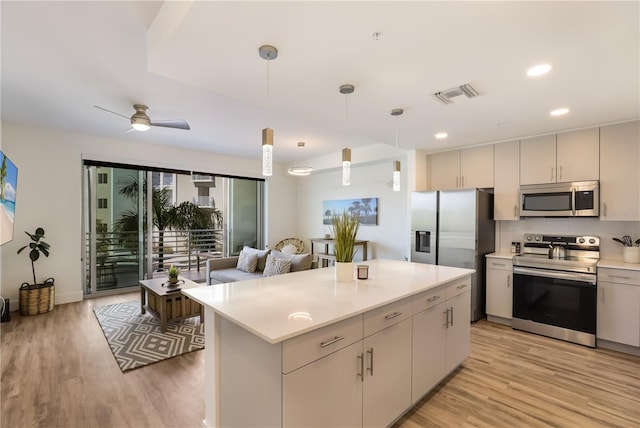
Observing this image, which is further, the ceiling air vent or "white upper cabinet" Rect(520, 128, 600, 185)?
"white upper cabinet" Rect(520, 128, 600, 185)

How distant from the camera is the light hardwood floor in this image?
207 centimetres

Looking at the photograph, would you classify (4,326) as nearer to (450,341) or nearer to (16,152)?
(16,152)

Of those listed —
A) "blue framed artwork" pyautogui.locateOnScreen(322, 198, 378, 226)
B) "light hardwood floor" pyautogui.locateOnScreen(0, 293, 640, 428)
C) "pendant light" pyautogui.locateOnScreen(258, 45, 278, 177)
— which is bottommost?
"light hardwood floor" pyautogui.locateOnScreen(0, 293, 640, 428)

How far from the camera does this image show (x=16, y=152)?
4.19 m

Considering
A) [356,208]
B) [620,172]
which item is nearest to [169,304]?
[356,208]

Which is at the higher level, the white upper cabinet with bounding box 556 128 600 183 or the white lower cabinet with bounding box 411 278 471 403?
the white upper cabinet with bounding box 556 128 600 183

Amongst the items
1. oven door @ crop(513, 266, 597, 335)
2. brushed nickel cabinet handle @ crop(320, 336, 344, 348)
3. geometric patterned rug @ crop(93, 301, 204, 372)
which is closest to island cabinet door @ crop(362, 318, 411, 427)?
brushed nickel cabinet handle @ crop(320, 336, 344, 348)

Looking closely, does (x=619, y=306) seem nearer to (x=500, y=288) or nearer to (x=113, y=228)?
(x=500, y=288)

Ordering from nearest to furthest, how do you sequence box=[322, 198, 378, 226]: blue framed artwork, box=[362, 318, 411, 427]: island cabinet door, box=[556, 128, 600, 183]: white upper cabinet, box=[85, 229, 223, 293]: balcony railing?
box=[362, 318, 411, 427]: island cabinet door < box=[556, 128, 600, 183]: white upper cabinet < box=[85, 229, 223, 293]: balcony railing < box=[322, 198, 378, 226]: blue framed artwork

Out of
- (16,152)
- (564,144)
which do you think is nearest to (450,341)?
(564,144)

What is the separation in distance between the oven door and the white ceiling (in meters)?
1.74

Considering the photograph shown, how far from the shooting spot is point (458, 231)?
3984mm

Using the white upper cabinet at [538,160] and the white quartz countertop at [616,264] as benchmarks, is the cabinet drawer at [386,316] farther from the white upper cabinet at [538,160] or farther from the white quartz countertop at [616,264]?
the white upper cabinet at [538,160]

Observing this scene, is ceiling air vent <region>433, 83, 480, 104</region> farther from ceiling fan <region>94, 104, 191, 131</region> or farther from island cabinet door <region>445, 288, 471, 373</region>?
ceiling fan <region>94, 104, 191, 131</region>
